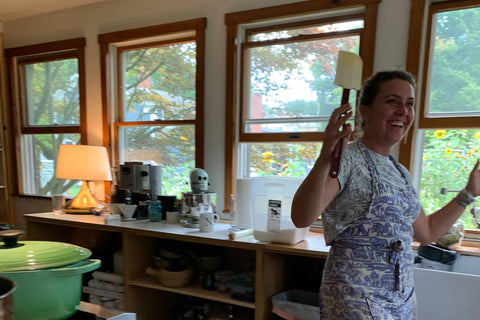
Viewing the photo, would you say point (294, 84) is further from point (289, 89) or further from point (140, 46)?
point (140, 46)

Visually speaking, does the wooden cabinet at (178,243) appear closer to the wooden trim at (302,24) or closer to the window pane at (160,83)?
the window pane at (160,83)

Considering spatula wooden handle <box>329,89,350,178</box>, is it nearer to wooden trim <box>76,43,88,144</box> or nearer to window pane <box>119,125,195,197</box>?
window pane <box>119,125,195,197</box>

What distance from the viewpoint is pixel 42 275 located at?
2.01 ft

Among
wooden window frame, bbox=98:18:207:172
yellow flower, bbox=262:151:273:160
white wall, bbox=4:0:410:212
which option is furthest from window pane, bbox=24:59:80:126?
yellow flower, bbox=262:151:273:160

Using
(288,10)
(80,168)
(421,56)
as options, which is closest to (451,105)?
(421,56)

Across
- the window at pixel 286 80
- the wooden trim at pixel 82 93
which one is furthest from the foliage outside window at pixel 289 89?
the wooden trim at pixel 82 93

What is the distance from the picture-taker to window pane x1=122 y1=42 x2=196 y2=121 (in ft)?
7.72

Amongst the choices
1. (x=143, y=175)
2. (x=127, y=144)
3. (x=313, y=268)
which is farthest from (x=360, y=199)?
(x=127, y=144)

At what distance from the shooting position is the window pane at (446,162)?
1.62m

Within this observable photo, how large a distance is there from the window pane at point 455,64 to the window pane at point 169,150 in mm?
1584

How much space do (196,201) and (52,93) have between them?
6.89 ft

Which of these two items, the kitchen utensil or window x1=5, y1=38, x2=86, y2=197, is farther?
window x1=5, y1=38, x2=86, y2=197

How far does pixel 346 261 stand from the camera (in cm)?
94

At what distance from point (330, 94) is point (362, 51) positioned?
29cm
